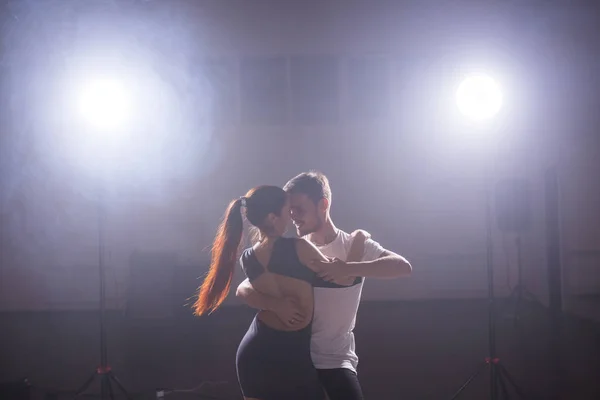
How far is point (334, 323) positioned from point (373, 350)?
3.07 metres

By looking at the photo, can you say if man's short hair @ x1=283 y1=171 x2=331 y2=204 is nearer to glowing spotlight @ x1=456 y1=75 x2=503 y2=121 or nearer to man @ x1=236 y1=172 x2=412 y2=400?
man @ x1=236 y1=172 x2=412 y2=400

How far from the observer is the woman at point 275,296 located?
1700 millimetres

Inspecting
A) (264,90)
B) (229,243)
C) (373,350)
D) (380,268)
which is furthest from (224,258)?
(264,90)

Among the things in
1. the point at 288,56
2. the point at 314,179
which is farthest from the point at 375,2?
the point at 314,179

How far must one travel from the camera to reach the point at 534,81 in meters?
6.92

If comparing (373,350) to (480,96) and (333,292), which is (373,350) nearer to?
(480,96)

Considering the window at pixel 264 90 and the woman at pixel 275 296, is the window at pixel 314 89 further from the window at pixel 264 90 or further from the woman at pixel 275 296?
the woman at pixel 275 296

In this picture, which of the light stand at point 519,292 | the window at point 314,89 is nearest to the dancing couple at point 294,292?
the light stand at point 519,292

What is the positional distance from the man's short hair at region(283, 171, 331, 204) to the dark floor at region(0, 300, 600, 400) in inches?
87.6

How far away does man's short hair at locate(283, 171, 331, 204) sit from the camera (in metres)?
1.94

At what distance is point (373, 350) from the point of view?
484cm

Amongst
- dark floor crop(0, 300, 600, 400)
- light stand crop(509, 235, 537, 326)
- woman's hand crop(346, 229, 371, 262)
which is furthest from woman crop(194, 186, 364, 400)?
light stand crop(509, 235, 537, 326)

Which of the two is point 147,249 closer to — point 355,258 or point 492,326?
point 492,326

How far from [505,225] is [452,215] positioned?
0.69 meters
